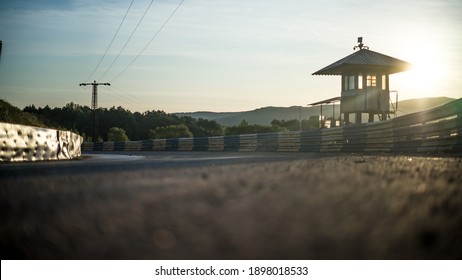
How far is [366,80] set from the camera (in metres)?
44.6

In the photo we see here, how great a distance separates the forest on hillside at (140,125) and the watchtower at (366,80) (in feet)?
240

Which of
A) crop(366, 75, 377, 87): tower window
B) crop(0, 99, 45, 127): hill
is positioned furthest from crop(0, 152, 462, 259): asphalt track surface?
crop(366, 75, 377, 87): tower window

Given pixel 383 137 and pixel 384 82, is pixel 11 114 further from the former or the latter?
pixel 384 82

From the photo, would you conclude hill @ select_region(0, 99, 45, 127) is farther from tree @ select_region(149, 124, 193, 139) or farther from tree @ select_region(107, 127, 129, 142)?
tree @ select_region(149, 124, 193, 139)

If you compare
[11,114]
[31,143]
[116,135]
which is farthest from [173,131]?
[31,143]

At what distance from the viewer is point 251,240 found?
2.41m

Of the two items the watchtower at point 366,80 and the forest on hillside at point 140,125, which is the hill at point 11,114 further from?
the forest on hillside at point 140,125

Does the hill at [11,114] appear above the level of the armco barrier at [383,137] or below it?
above

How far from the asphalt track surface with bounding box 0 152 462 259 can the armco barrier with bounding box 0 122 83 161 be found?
24.5 ft

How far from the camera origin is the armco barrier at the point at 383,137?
13148mm

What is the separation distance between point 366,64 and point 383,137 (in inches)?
1037

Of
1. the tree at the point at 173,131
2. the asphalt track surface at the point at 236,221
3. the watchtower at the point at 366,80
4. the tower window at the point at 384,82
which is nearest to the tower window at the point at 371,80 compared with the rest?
the watchtower at the point at 366,80

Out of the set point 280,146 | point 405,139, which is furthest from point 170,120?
point 405,139
